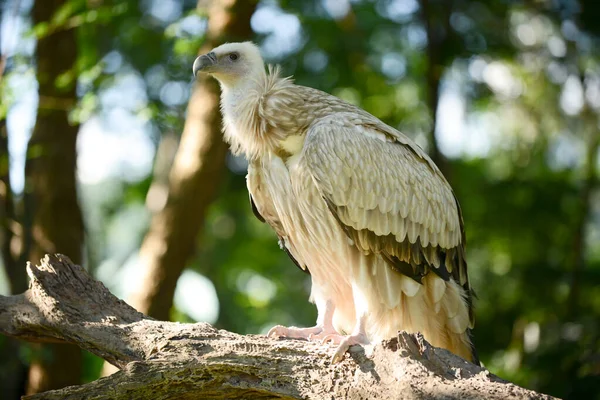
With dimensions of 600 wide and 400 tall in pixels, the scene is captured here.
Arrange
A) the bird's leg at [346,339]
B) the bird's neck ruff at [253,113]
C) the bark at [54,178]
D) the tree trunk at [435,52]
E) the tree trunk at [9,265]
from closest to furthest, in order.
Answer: the bird's leg at [346,339] → the bird's neck ruff at [253,113] → the bark at [54,178] → the tree trunk at [9,265] → the tree trunk at [435,52]

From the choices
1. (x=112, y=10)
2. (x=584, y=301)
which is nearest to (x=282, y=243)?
(x=112, y=10)

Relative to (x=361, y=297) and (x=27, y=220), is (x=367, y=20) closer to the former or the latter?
(x=27, y=220)

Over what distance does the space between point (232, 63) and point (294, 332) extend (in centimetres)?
240

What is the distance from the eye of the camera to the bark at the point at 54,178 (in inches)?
388

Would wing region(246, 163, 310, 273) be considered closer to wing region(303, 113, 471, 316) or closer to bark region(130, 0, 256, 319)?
wing region(303, 113, 471, 316)

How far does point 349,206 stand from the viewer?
19.6 feet

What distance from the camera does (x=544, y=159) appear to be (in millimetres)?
19422

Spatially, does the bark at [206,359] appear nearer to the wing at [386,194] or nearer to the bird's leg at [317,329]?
the bird's leg at [317,329]

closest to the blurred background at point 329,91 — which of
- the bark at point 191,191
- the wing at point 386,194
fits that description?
the bark at point 191,191

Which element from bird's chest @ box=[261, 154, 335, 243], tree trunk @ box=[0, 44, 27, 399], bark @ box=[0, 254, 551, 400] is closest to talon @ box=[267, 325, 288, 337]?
bark @ box=[0, 254, 551, 400]

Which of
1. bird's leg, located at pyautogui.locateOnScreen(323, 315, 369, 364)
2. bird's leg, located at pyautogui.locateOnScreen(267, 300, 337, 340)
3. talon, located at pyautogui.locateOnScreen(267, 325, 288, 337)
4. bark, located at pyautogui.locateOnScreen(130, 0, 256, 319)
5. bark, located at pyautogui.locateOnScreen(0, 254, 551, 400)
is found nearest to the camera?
bark, located at pyautogui.locateOnScreen(0, 254, 551, 400)

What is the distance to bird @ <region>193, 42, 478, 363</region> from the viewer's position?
5.98 metres

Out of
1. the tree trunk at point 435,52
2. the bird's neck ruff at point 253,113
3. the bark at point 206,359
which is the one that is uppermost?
the tree trunk at point 435,52

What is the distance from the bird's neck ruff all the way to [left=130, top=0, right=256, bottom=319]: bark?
3102 mm
